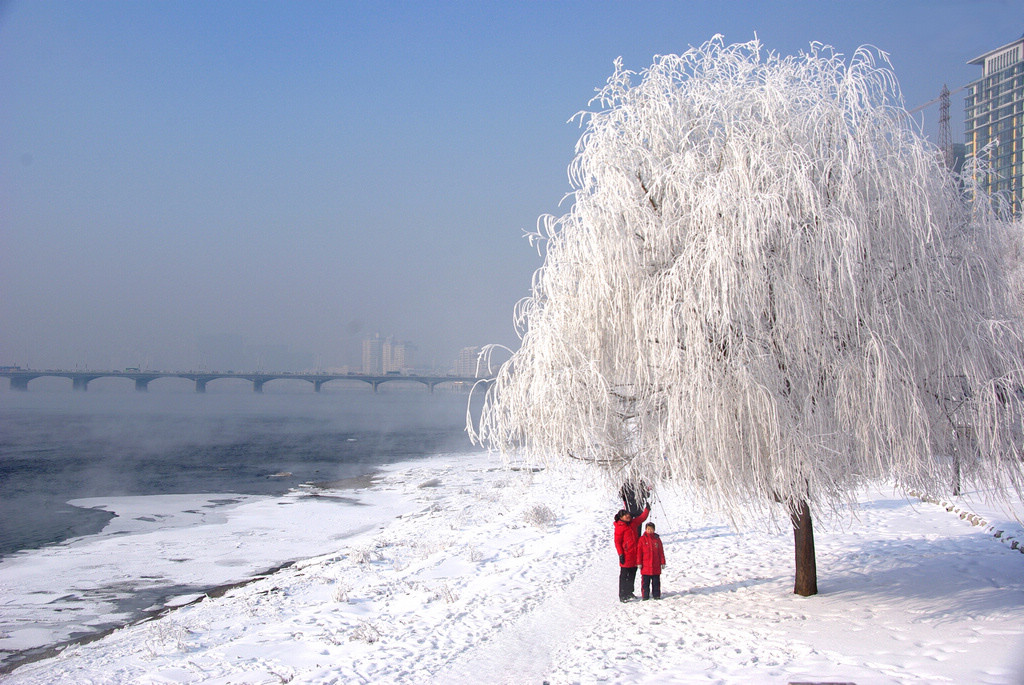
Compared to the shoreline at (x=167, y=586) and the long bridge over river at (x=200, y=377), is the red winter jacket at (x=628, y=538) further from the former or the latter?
the long bridge over river at (x=200, y=377)

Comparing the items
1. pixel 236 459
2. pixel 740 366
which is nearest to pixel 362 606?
pixel 740 366

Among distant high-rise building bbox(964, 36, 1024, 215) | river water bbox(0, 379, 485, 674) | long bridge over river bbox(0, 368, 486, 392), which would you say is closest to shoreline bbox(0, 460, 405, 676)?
river water bbox(0, 379, 485, 674)

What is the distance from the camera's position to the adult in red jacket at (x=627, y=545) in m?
10.4

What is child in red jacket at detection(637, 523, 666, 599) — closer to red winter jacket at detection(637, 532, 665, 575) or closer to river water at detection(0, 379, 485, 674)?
red winter jacket at detection(637, 532, 665, 575)

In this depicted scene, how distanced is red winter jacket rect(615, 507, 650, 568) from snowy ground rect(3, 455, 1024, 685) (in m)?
0.69

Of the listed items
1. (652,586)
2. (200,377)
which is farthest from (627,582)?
(200,377)

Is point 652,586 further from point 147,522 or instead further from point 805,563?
point 147,522

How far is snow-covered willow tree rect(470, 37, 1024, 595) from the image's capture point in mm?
7918

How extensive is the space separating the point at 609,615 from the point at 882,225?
6559 millimetres

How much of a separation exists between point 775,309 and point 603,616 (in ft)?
17.0

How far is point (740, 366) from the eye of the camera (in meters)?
7.77

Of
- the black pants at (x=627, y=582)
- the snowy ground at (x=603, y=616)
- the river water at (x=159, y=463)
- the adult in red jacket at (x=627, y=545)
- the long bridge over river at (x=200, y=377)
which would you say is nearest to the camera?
the snowy ground at (x=603, y=616)

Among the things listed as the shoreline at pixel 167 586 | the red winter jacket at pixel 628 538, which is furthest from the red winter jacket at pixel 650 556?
the shoreline at pixel 167 586

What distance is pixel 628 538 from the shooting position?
1039cm
